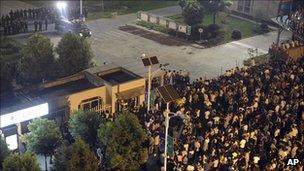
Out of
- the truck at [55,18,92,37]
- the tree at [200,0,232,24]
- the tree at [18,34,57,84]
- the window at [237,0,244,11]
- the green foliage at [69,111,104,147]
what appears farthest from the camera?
the window at [237,0,244,11]

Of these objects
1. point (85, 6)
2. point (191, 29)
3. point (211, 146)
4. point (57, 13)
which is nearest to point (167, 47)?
point (191, 29)

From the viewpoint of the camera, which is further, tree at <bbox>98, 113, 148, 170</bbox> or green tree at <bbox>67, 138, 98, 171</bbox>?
tree at <bbox>98, 113, 148, 170</bbox>

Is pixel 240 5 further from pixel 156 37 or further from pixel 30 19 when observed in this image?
pixel 30 19

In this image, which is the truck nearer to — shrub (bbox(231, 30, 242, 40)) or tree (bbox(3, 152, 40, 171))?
shrub (bbox(231, 30, 242, 40))

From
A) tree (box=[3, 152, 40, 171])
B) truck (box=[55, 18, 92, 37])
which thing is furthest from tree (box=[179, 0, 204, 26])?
tree (box=[3, 152, 40, 171])

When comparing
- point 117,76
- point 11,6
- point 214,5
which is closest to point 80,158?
point 117,76
